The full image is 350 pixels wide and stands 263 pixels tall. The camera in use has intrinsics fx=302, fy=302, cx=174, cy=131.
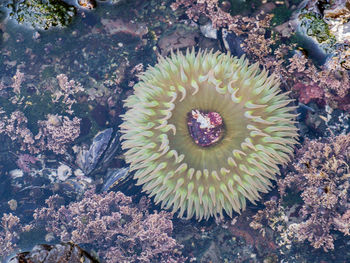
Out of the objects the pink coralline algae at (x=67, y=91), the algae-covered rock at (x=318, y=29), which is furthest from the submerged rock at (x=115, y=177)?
the algae-covered rock at (x=318, y=29)

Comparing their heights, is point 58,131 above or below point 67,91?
below

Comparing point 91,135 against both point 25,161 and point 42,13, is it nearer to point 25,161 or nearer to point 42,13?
point 25,161

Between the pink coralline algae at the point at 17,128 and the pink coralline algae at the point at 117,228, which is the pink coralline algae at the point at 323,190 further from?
the pink coralline algae at the point at 17,128

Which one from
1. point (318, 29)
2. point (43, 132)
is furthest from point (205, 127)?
point (43, 132)

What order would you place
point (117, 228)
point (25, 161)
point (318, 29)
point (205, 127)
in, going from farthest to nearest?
point (25, 161) < point (117, 228) < point (318, 29) < point (205, 127)

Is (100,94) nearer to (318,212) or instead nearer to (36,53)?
(36,53)

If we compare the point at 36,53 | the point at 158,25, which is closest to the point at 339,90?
the point at 158,25
